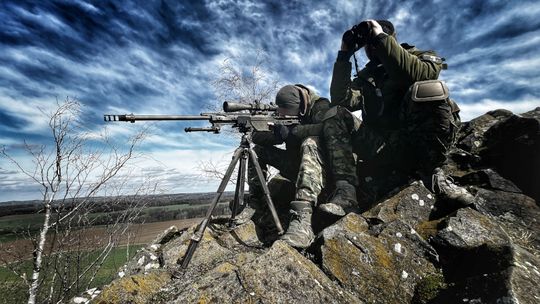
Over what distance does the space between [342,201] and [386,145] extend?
5.30 ft

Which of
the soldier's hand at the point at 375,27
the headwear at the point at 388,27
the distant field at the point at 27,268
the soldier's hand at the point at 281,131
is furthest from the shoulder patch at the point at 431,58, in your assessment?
the distant field at the point at 27,268

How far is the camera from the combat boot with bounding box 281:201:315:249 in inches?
139

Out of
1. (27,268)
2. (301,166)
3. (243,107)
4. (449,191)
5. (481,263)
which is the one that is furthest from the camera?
(27,268)

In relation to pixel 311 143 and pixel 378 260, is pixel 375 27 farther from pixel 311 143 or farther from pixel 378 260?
pixel 378 260

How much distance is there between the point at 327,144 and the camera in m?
5.03

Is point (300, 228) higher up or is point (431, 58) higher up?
point (431, 58)

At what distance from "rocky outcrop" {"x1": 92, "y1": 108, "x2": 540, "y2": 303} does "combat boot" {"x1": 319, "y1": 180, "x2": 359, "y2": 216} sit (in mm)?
310

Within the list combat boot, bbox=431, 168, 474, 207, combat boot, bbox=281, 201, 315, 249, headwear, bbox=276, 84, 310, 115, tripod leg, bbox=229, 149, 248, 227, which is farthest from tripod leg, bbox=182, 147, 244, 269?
combat boot, bbox=431, 168, 474, 207

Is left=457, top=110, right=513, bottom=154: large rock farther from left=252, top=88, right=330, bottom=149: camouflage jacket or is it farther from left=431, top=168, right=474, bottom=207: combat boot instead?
left=252, top=88, right=330, bottom=149: camouflage jacket

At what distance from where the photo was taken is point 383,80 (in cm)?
533

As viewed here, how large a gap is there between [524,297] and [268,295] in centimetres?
190

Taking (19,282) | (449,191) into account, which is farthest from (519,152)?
(19,282)

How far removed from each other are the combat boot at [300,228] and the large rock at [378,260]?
1.58 feet

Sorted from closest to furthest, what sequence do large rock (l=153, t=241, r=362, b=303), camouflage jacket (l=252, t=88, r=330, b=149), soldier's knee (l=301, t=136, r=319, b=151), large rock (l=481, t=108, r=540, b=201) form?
large rock (l=153, t=241, r=362, b=303) < large rock (l=481, t=108, r=540, b=201) < soldier's knee (l=301, t=136, r=319, b=151) < camouflage jacket (l=252, t=88, r=330, b=149)
